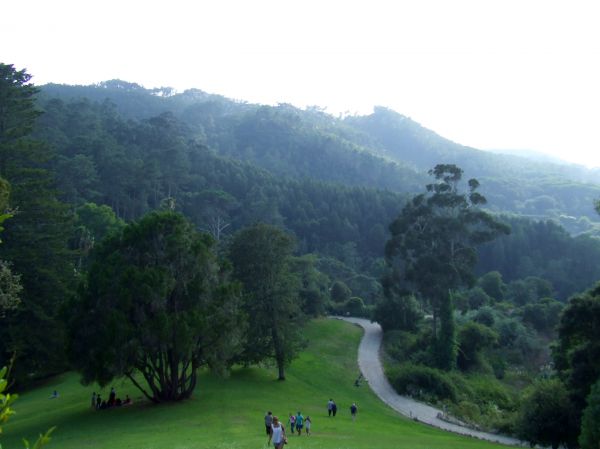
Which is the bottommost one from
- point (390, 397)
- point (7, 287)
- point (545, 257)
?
point (390, 397)

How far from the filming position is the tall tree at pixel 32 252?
132 feet

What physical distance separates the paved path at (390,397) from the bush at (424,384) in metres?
0.81

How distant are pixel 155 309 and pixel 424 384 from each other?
22.0 m

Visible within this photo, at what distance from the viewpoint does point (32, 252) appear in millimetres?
40688

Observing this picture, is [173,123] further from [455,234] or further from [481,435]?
[481,435]

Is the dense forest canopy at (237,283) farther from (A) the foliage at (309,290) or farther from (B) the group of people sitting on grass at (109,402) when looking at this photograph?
(B) the group of people sitting on grass at (109,402)

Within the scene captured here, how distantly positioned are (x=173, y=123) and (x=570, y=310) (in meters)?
107

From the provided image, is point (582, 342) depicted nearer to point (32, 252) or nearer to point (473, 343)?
point (473, 343)

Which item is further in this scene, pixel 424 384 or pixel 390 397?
pixel 424 384

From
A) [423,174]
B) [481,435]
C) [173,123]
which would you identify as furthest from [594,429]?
[423,174]

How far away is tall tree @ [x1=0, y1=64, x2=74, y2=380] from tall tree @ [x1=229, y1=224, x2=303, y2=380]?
13373 mm

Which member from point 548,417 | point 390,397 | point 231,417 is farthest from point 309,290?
point 548,417

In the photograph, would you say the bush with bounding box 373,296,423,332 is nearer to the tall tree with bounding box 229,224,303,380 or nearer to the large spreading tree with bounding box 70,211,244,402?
the tall tree with bounding box 229,224,303,380

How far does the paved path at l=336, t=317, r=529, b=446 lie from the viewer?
106 ft
